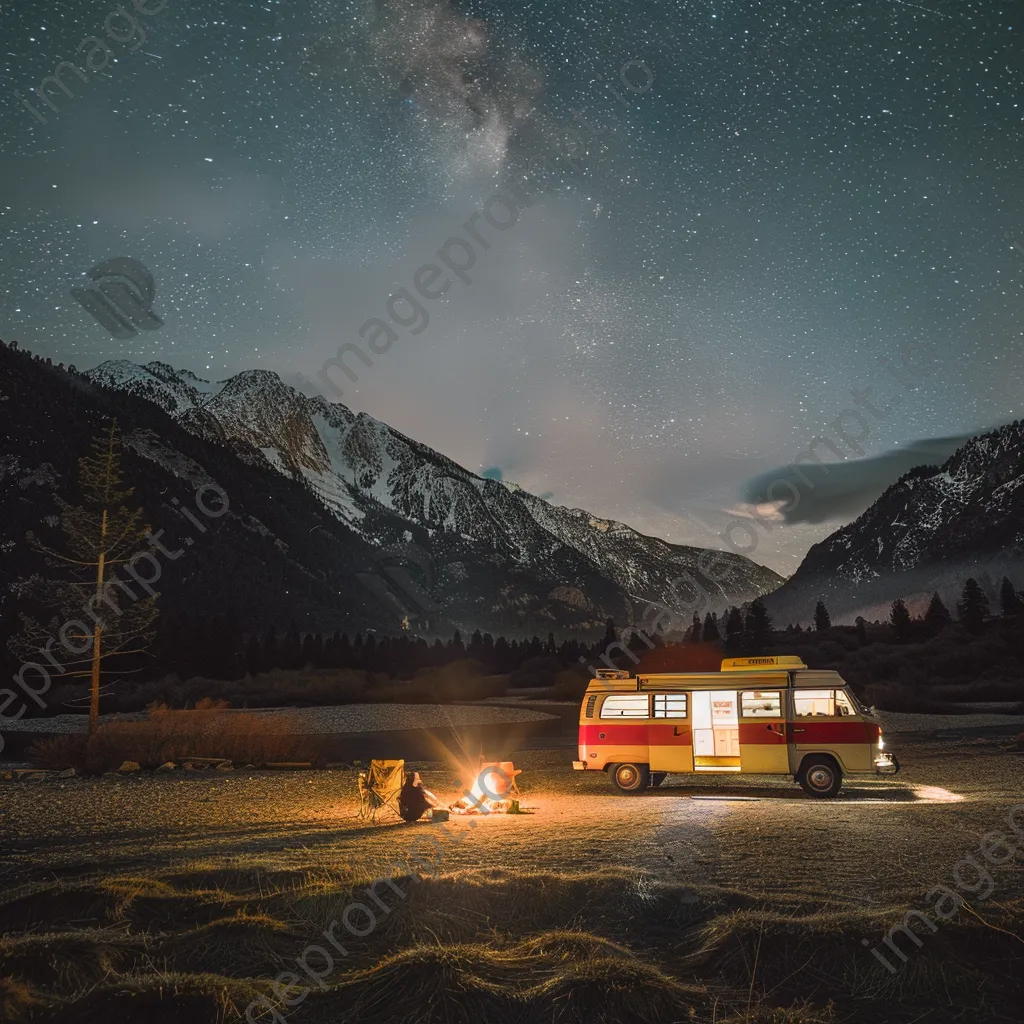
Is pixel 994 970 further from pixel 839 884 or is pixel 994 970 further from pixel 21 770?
pixel 21 770

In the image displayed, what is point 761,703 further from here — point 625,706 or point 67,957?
point 67,957

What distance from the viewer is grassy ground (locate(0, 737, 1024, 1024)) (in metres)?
5.12

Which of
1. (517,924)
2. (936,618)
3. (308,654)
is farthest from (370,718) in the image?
(936,618)

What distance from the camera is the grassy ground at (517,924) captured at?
5117mm

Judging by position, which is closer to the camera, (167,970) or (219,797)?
(167,970)

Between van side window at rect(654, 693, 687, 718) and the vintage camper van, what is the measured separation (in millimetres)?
22

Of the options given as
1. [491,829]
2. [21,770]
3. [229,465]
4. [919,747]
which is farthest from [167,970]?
[229,465]

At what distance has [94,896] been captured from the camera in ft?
23.6

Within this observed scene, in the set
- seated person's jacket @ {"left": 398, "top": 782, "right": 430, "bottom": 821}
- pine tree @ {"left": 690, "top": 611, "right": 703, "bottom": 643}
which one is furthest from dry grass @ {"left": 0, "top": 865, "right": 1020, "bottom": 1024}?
pine tree @ {"left": 690, "top": 611, "right": 703, "bottom": 643}

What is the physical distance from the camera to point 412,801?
13.9m

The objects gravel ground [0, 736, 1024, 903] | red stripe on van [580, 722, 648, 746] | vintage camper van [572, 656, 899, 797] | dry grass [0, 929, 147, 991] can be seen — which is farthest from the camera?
red stripe on van [580, 722, 648, 746]

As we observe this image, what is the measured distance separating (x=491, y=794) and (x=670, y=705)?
4.60 m

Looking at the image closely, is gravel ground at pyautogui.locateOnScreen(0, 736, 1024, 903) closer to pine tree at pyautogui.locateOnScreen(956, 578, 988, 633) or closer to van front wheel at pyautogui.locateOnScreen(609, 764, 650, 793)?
van front wheel at pyautogui.locateOnScreen(609, 764, 650, 793)

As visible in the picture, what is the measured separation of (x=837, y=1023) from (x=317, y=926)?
161 inches
